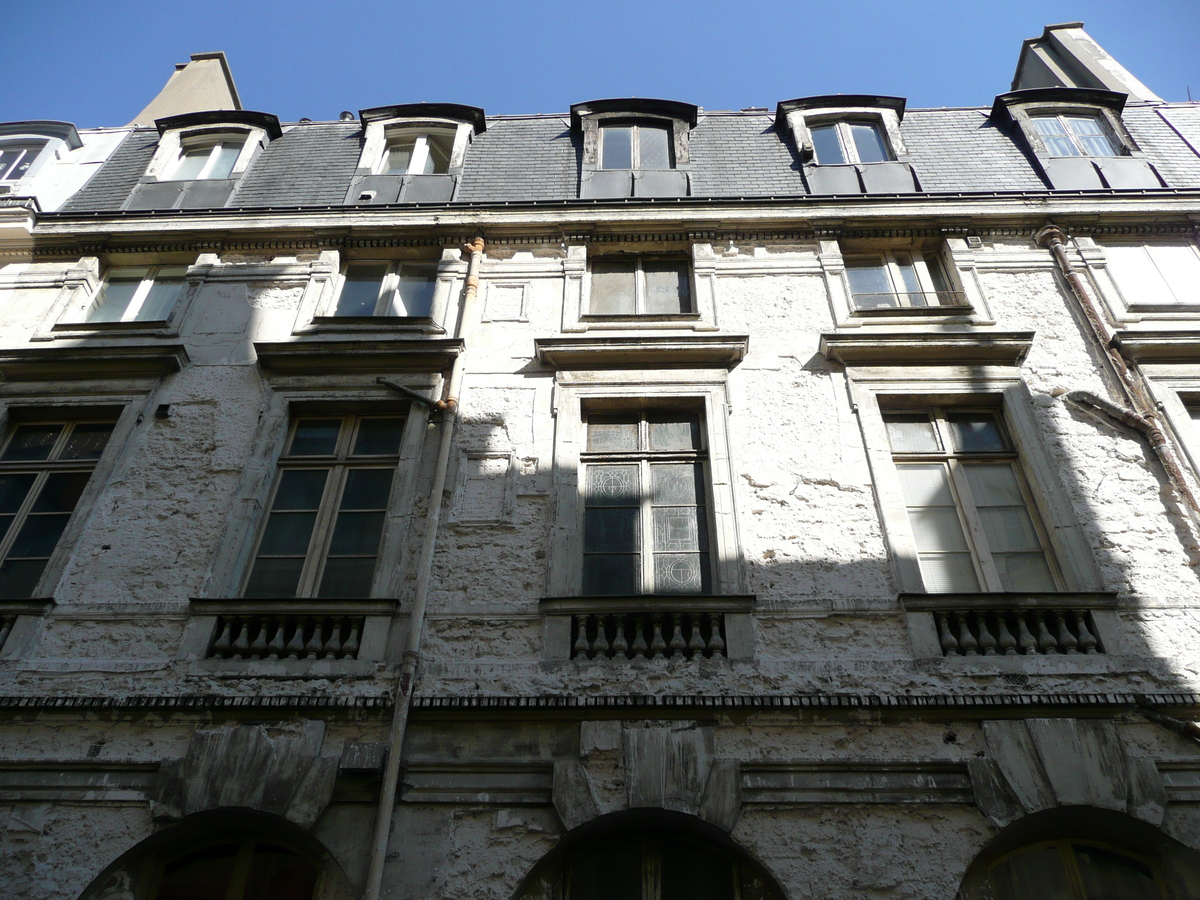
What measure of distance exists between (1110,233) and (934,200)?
5.98ft

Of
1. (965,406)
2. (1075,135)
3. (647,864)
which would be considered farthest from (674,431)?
(1075,135)

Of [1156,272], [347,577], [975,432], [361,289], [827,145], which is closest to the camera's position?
[347,577]

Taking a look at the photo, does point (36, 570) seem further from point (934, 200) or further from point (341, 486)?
point (934, 200)

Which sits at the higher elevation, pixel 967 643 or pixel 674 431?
pixel 674 431

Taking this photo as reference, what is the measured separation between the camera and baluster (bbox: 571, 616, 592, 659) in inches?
231

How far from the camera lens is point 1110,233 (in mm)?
9000

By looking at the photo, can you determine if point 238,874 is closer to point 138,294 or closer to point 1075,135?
point 138,294

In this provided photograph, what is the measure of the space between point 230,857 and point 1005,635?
522 cm

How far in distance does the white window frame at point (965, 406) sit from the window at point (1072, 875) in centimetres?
173

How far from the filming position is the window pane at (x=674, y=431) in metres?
7.39

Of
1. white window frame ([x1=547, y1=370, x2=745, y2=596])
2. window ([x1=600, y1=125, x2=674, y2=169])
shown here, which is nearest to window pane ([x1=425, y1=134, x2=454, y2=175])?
window ([x1=600, y1=125, x2=674, y2=169])

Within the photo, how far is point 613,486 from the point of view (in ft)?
23.3

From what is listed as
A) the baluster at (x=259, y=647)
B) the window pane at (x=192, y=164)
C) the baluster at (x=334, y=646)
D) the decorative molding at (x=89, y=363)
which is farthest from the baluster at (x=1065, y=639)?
the window pane at (x=192, y=164)

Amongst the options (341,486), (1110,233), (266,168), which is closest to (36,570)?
(341,486)
